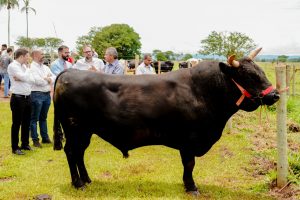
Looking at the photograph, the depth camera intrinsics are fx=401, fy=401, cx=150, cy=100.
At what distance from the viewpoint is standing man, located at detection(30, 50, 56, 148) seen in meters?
8.54

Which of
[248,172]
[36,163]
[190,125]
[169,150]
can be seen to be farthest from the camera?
[169,150]

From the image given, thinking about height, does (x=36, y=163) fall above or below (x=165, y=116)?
below

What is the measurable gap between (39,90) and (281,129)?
521cm

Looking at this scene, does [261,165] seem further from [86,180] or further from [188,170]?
[86,180]

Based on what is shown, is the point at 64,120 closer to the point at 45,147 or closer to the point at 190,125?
the point at 190,125

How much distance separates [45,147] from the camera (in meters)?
8.91

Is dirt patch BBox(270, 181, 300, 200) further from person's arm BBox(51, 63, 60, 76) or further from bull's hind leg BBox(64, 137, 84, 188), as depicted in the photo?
person's arm BBox(51, 63, 60, 76)

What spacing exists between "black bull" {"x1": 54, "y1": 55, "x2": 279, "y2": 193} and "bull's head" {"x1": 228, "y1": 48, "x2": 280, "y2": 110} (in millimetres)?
100

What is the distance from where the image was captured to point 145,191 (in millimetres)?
5938

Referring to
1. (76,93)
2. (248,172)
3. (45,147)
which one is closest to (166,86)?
(76,93)

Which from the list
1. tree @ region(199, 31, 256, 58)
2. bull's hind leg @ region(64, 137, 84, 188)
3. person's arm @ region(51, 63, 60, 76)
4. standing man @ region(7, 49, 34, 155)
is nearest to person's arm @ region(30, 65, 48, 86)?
standing man @ region(7, 49, 34, 155)

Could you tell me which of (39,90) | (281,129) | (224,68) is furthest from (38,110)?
(281,129)

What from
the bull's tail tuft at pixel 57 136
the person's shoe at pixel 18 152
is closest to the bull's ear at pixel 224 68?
the bull's tail tuft at pixel 57 136

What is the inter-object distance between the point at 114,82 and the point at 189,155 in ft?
5.03
